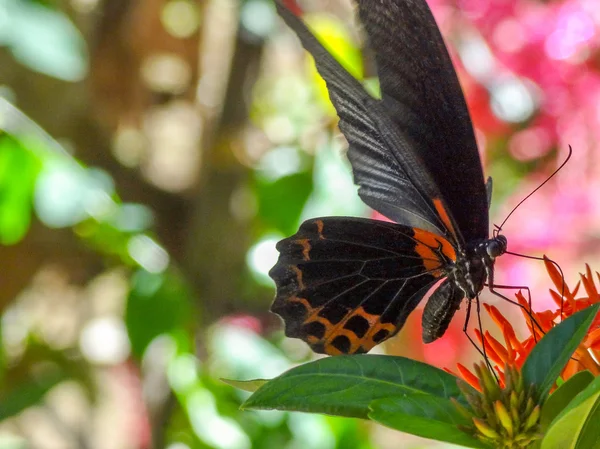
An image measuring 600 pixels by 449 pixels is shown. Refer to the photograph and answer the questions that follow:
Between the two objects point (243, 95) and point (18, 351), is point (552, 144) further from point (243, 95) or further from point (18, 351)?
point (18, 351)

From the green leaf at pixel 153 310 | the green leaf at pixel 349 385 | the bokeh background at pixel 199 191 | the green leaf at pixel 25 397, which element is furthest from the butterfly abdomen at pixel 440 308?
the green leaf at pixel 25 397

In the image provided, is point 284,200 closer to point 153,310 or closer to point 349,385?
point 153,310

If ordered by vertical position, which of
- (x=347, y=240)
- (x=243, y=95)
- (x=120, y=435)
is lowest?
(x=120, y=435)

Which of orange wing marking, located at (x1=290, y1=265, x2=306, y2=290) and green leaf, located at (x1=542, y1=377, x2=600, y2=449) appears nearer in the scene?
green leaf, located at (x1=542, y1=377, x2=600, y2=449)

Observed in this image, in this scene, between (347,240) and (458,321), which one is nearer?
(347,240)

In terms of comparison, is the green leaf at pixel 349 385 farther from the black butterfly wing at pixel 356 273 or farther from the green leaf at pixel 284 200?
the green leaf at pixel 284 200

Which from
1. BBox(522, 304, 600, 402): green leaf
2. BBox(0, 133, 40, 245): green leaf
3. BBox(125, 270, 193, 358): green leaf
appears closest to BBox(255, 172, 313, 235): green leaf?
BBox(125, 270, 193, 358): green leaf

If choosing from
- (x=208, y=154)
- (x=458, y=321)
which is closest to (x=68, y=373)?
(x=208, y=154)

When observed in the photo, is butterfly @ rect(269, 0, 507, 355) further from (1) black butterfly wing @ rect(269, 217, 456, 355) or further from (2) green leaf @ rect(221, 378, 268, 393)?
(2) green leaf @ rect(221, 378, 268, 393)
